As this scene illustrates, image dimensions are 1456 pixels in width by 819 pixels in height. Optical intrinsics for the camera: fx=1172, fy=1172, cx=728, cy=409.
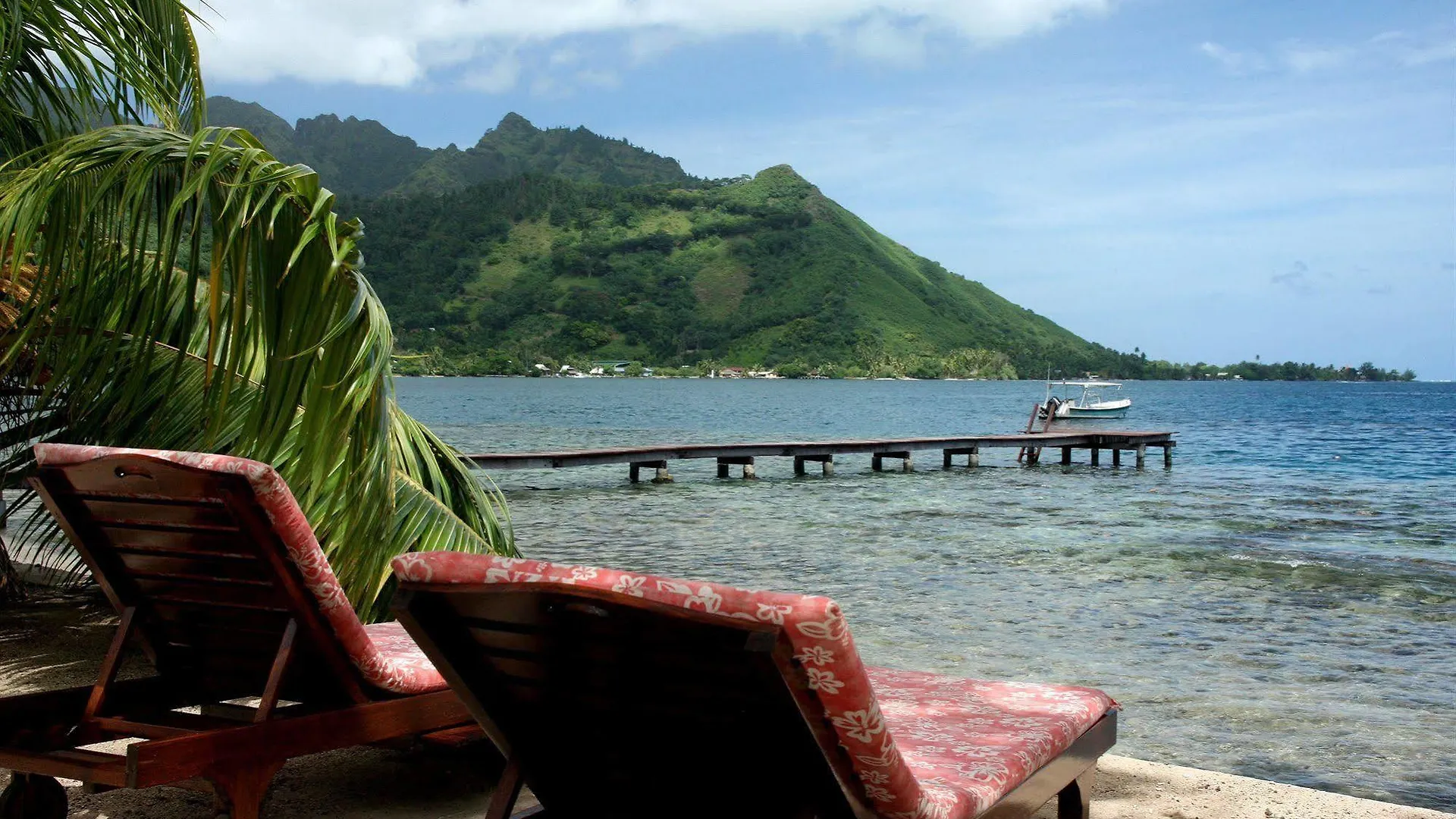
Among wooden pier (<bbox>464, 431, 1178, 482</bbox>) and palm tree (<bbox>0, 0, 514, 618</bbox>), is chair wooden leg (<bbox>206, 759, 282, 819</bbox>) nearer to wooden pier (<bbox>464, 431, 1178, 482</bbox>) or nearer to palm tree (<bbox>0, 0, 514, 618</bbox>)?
palm tree (<bbox>0, 0, 514, 618</bbox>)

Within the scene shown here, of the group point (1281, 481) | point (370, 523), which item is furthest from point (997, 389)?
point (370, 523)

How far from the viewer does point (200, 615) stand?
3.07 meters

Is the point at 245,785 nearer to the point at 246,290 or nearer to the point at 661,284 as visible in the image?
the point at 246,290

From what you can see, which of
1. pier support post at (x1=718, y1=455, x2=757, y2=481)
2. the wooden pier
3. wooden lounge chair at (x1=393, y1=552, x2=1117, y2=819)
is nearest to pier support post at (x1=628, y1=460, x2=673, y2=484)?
the wooden pier

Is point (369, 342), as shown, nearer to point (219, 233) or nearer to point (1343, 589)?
point (219, 233)

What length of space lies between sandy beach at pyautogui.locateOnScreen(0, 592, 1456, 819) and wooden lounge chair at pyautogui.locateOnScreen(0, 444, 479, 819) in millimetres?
225

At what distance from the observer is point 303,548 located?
272 cm

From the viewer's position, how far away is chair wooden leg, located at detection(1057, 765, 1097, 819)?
121 inches

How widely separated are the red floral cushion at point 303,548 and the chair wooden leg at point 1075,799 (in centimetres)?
167

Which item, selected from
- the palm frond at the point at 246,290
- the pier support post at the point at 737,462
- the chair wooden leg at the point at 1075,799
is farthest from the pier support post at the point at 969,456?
the chair wooden leg at the point at 1075,799

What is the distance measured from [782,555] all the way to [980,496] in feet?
28.7

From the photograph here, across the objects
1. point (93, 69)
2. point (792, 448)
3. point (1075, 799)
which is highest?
point (93, 69)


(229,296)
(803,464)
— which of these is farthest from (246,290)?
(803,464)

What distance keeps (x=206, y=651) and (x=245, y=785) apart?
588mm
